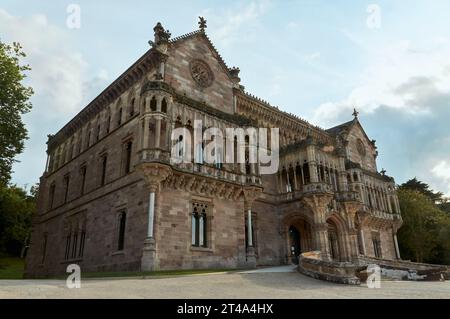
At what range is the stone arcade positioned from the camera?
75.9 ft

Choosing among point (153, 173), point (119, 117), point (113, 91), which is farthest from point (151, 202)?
point (113, 91)

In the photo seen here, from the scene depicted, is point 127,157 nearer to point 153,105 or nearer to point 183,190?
point 153,105

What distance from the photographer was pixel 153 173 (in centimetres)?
2195

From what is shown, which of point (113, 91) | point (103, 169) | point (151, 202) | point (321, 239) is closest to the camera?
point (151, 202)

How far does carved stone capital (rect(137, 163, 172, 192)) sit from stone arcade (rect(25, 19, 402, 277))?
6 centimetres

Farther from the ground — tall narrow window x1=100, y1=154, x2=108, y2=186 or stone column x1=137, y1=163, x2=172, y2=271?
tall narrow window x1=100, y1=154, x2=108, y2=186

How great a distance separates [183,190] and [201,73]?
36.0 ft

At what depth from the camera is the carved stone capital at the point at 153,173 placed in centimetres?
2195

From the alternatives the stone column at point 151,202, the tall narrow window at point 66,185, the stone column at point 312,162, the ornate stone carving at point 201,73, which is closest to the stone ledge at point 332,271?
the stone column at point 151,202

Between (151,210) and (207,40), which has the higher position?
(207,40)

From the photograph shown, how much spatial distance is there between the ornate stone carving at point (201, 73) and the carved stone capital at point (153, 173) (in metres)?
9.92

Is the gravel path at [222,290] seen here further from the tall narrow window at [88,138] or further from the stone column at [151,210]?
the tall narrow window at [88,138]

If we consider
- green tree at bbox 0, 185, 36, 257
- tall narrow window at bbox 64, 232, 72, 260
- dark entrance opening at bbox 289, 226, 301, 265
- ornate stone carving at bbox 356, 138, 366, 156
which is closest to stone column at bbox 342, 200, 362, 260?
dark entrance opening at bbox 289, 226, 301, 265

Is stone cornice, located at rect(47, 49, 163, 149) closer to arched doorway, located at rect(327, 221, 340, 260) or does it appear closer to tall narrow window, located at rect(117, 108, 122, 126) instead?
tall narrow window, located at rect(117, 108, 122, 126)
